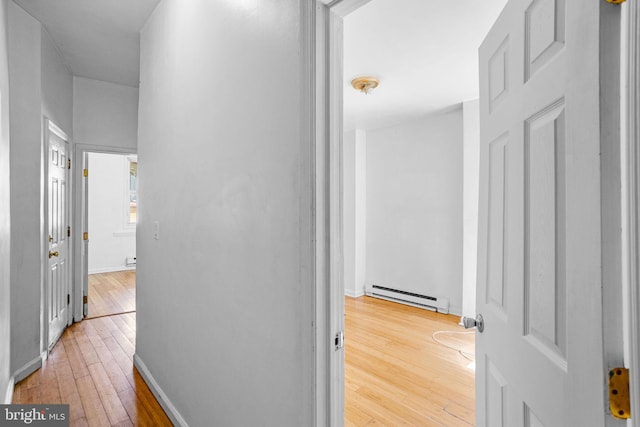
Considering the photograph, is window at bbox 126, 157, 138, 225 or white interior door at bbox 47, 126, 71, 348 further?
window at bbox 126, 157, 138, 225

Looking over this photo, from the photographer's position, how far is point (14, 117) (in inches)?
97.3

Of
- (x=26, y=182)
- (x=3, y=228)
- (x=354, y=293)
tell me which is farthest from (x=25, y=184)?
(x=354, y=293)

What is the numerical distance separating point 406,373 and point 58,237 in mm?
3558

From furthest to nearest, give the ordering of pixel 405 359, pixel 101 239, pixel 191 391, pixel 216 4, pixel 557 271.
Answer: pixel 101 239, pixel 405 359, pixel 191 391, pixel 216 4, pixel 557 271

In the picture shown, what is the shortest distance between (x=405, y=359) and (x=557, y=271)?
251cm

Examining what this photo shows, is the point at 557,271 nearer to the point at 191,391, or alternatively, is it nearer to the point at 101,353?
the point at 191,391

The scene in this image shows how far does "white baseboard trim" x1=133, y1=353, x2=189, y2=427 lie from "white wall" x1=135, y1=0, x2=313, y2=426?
3cm

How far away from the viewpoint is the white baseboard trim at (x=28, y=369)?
8.06ft

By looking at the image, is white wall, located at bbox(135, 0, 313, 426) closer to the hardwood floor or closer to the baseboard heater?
the hardwood floor

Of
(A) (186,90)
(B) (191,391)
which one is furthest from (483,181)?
(B) (191,391)

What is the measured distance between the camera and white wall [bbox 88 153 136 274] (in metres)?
6.35

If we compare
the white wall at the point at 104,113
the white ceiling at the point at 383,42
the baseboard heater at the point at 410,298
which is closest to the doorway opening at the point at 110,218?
the white wall at the point at 104,113

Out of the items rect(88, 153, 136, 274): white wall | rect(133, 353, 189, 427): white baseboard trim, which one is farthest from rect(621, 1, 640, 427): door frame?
rect(88, 153, 136, 274): white wall

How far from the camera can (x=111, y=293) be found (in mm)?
5023
